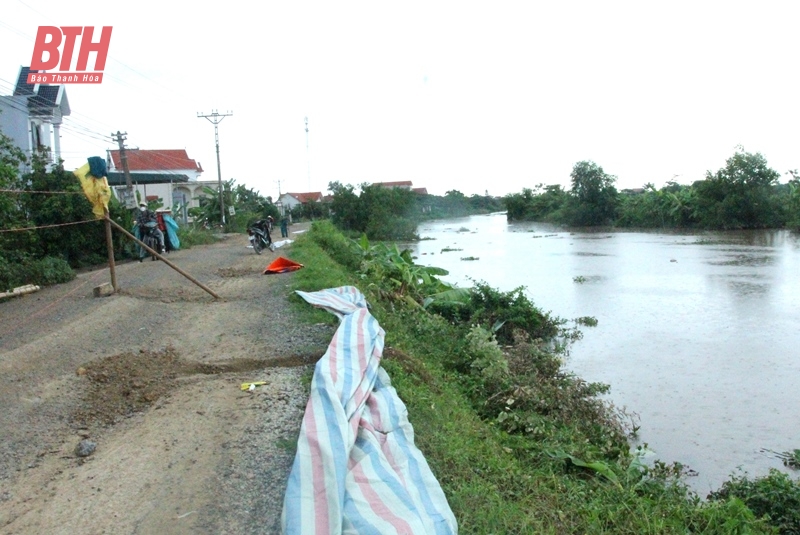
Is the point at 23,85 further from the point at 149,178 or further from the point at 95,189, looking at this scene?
the point at 95,189

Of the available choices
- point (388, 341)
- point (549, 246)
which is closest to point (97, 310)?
point (388, 341)

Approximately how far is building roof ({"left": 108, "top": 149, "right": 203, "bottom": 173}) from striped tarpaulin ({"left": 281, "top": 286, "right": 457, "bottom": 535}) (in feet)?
147

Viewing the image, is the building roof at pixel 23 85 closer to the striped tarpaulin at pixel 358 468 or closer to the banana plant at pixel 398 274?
the banana plant at pixel 398 274

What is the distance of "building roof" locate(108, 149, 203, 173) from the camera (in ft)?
153

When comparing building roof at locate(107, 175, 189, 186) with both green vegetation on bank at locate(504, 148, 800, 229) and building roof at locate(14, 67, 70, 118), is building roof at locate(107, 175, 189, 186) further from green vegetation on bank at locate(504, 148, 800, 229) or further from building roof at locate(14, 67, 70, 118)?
green vegetation on bank at locate(504, 148, 800, 229)

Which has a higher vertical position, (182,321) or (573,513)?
(182,321)

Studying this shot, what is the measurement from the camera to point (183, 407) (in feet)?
14.6

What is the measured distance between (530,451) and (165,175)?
32.1 meters

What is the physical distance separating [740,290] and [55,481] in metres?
16.9

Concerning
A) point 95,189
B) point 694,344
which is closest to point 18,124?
point 95,189

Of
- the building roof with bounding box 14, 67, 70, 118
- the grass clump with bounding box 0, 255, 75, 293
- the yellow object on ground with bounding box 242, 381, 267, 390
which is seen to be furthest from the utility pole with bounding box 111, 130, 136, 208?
the yellow object on ground with bounding box 242, 381, 267, 390

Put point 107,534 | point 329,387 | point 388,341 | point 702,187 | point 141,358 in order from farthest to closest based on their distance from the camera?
point 702,187, point 388,341, point 141,358, point 329,387, point 107,534

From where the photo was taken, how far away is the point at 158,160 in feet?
164

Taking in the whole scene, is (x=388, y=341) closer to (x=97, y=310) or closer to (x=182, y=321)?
(x=182, y=321)
